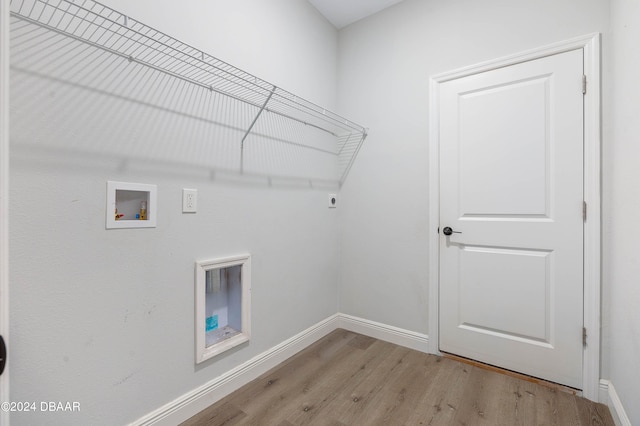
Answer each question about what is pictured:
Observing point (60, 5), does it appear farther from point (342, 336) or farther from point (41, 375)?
point (342, 336)

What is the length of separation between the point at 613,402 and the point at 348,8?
2996 millimetres

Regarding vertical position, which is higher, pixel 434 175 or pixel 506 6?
pixel 506 6

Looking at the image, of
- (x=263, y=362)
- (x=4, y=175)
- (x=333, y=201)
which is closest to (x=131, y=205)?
(x=4, y=175)

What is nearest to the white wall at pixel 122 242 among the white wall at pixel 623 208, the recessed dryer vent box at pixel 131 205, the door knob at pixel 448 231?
the recessed dryer vent box at pixel 131 205

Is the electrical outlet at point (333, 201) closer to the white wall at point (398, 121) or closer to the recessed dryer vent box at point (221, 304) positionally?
the white wall at point (398, 121)

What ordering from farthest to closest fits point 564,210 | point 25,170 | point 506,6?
point 506,6
point 564,210
point 25,170

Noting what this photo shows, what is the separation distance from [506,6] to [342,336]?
2.60 meters

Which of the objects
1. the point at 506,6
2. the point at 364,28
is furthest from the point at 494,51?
the point at 364,28

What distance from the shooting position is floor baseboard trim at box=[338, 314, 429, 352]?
7.22 ft

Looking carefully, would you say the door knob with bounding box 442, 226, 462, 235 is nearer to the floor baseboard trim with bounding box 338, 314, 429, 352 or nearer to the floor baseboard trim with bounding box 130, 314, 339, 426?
the floor baseboard trim with bounding box 338, 314, 429, 352

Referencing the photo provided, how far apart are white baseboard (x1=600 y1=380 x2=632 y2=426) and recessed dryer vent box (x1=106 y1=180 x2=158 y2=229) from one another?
232cm

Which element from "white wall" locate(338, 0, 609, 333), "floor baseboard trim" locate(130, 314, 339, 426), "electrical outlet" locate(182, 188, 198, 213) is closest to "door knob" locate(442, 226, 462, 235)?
"white wall" locate(338, 0, 609, 333)

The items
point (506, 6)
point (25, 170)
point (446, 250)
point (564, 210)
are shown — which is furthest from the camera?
point (446, 250)

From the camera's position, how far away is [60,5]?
1095 millimetres
